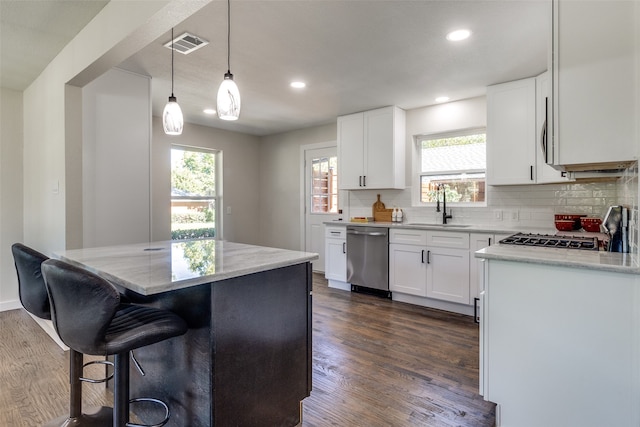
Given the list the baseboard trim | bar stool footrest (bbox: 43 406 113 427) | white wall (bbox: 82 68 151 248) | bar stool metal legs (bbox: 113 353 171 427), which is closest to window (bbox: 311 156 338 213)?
white wall (bbox: 82 68 151 248)

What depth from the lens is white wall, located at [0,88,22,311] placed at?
3715 millimetres

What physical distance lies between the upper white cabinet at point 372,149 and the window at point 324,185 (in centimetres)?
64

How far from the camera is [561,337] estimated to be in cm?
161

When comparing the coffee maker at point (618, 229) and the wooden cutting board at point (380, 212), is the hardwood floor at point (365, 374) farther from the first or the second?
the wooden cutting board at point (380, 212)

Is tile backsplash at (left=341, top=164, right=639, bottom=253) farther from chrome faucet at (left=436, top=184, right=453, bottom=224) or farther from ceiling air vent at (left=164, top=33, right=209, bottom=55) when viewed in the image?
ceiling air vent at (left=164, top=33, right=209, bottom=55)

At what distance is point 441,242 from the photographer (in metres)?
3.76

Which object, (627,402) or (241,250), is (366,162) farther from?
(627,402)

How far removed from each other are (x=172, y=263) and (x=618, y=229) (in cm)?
235

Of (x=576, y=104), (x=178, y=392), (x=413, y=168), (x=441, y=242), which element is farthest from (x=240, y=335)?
(x=413, y=168)

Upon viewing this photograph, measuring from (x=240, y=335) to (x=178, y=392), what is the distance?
435 mm

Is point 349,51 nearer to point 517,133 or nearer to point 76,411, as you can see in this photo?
point 517,133

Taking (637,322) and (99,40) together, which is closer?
(637,322)

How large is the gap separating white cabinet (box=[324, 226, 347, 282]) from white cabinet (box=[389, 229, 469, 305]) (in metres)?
0.72

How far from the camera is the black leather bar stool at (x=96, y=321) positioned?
4.04 ft
